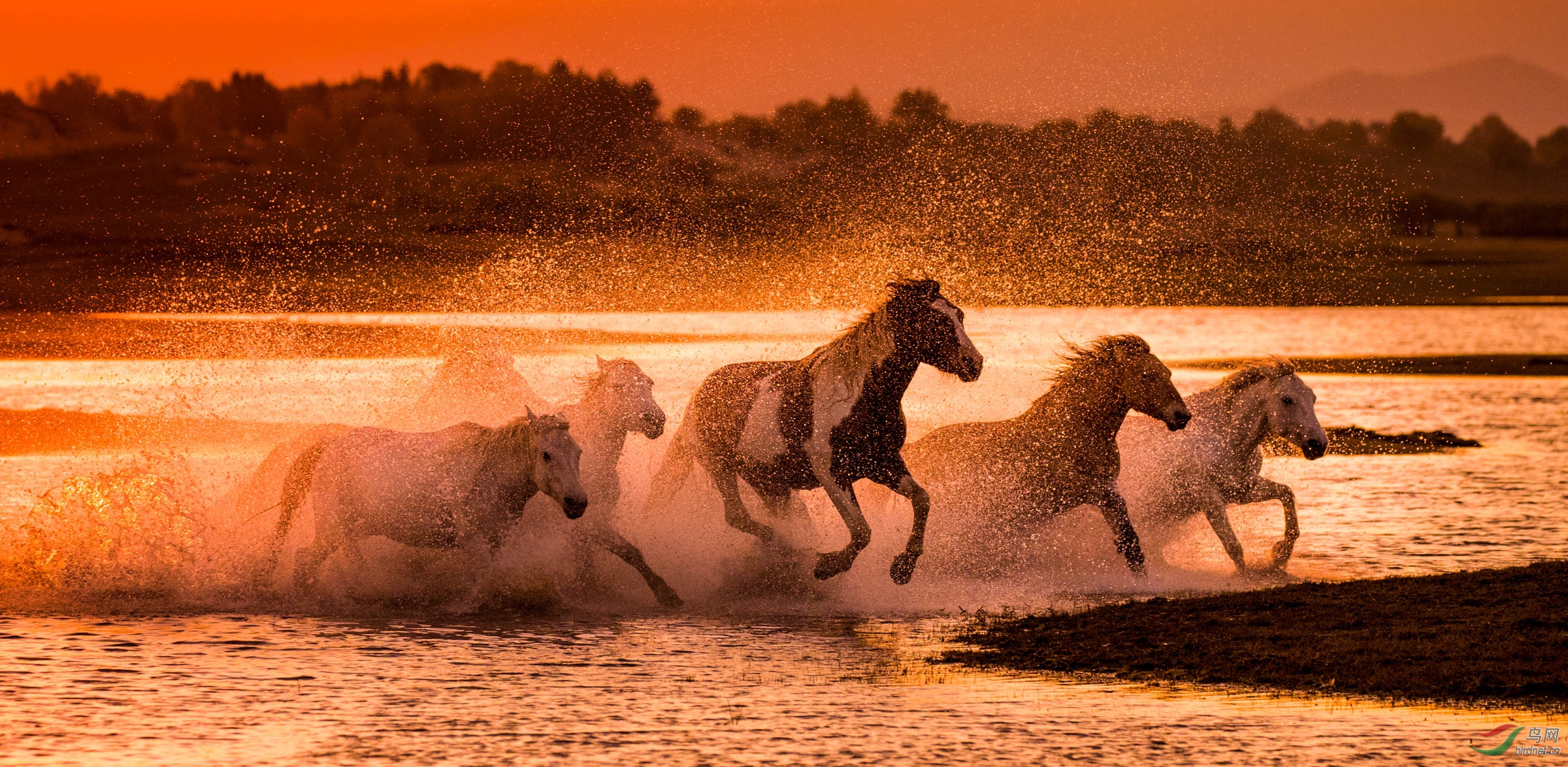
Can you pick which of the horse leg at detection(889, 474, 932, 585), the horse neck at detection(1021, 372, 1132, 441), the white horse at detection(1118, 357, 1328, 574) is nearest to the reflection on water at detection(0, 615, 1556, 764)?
the horse leg at detection(889, 474, 932, 585)

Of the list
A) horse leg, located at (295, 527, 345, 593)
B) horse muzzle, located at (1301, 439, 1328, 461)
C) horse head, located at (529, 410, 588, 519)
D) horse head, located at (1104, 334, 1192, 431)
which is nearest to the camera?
horse head, located at (529, 410, 588, 519)

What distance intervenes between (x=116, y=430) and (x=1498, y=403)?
19.3 m

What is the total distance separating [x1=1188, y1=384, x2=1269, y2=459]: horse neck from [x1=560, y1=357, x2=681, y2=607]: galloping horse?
432cm

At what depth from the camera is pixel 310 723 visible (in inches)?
328

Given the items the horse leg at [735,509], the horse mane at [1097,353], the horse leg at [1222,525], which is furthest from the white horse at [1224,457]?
the horse leg at [735,509]

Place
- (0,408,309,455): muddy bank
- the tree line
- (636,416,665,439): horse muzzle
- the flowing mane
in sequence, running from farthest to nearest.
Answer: the tree line < (0,408,309,455): muddy bank < the flowing mane < (636,416,665,439): horse muzzle

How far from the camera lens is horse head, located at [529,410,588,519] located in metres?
10.7

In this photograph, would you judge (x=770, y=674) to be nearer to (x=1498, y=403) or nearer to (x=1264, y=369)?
(x=1264, y=369)

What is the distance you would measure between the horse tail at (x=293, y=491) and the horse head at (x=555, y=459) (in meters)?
1.58

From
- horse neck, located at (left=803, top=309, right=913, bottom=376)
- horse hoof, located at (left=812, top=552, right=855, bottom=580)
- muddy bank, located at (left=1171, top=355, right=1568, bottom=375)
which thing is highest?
muddy bank, located at (left=1171, top=355, right=1568, bottom=375)

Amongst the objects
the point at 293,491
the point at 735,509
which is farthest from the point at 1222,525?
the point at 293,491

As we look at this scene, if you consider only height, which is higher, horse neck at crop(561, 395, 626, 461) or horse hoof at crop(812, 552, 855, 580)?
horse neck at crop(561, 395, 626, 461)

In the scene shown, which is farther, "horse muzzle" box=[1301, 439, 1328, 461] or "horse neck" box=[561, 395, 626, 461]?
"horse muzzle" box=[1301, 439, 1328, 461]

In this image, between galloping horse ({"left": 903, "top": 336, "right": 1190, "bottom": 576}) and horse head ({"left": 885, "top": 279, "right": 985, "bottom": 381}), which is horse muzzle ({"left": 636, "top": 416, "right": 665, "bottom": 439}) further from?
galloping horse ({"left": 903, "top": 336, "right": 1190, "bottom": 576})
